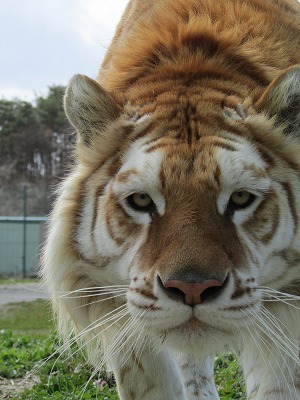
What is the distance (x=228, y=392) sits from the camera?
509cm

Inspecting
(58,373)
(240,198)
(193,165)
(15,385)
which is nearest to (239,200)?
(240,198)

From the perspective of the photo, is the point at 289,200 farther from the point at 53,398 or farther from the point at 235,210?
the point at 53,398

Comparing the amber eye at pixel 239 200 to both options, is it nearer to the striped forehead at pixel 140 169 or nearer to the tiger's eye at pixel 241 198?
the tiger's eye at pixel 241 198

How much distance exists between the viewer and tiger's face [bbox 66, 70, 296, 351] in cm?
288

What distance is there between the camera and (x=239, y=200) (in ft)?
10.3

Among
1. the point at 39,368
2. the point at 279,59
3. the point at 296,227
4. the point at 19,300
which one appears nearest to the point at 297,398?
the point at 296,227

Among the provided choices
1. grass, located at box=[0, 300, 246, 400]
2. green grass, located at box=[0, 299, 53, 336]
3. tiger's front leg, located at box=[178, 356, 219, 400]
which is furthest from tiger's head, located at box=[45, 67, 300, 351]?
green grass, located at box=[0, 299, 53, 336]

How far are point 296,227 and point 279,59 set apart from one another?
Result: 0.94 m

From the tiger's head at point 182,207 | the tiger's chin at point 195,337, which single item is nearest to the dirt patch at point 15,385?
the tiger's head at point 182,207

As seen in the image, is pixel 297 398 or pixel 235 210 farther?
pixel 297 398

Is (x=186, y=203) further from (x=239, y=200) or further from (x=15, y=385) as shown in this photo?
(x=15, y=385)

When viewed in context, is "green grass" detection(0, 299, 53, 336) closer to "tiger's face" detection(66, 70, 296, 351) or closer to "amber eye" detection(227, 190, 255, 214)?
"tiger's face" detection(66, 70, 296, 351)

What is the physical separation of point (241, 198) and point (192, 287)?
555 mm

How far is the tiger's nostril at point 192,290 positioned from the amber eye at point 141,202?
0.42 meters
